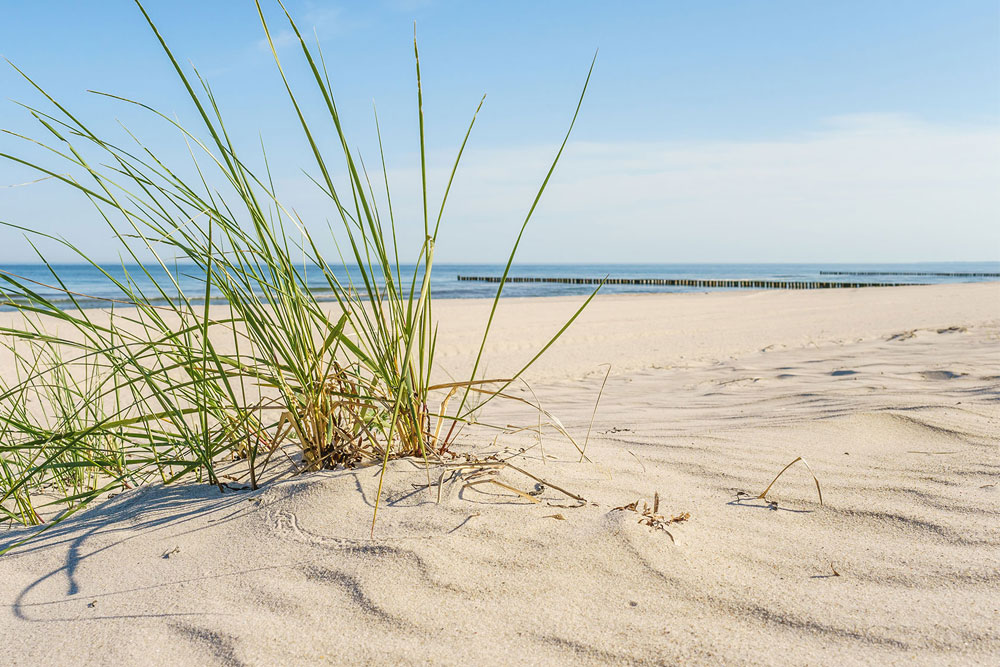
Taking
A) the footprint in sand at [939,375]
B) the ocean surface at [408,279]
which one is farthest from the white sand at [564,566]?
the footprint in sand at [939,375]

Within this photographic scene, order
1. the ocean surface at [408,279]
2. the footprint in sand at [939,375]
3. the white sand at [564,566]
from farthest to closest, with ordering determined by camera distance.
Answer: the ocean surface at [408,279], the footprint in sand at [939,375], the white sand at [564,566]

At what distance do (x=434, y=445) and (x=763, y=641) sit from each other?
0.88m

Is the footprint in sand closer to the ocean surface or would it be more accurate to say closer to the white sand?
the white sand

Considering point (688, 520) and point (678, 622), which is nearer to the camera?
point (678, 622)

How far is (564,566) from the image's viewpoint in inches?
48.6

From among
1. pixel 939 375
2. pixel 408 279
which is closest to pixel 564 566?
pixel 939 375

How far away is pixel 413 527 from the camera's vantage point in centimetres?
135

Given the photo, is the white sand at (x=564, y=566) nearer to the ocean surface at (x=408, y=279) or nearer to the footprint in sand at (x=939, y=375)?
the ocean surface at (x=408, y=279)

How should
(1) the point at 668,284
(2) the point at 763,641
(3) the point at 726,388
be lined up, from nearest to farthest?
(2) the point at 763,641, (3) the point at 726,388, (1) the point at 668,284

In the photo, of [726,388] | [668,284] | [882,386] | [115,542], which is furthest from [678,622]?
[668,284]

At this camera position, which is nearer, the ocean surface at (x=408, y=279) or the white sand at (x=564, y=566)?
the white sand at (x=564, y=566)

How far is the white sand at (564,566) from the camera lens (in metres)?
1.05

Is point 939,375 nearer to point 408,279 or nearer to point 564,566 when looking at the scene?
point 564,566

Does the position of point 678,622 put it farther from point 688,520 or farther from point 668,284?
point 668,284
